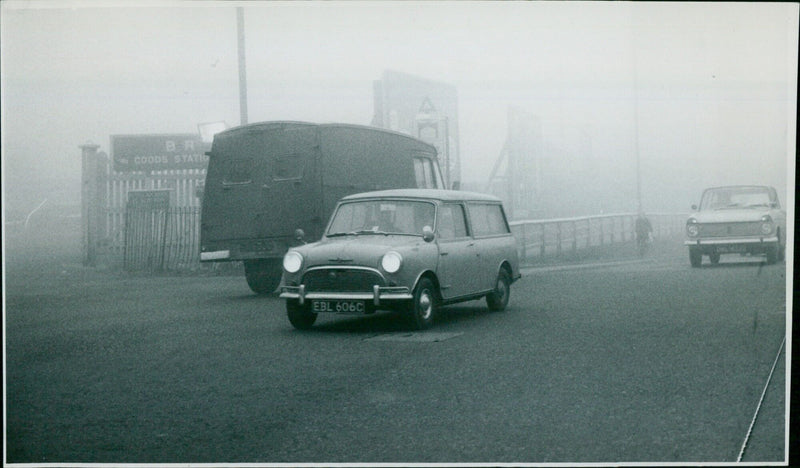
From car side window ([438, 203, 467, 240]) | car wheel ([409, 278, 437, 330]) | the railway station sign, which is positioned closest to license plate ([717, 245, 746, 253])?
car side window ([438, 203, 467, 240])

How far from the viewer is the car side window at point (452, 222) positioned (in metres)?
9.02

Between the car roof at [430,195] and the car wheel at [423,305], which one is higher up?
the car roof at [430,195]

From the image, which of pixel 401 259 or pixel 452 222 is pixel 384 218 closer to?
pixel 452 222

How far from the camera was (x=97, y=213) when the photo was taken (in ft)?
36.4

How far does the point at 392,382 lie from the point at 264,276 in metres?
6.80

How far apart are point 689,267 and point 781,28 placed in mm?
7311

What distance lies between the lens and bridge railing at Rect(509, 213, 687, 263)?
32.4 feet

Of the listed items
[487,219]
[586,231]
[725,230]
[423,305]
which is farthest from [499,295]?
[725,230]

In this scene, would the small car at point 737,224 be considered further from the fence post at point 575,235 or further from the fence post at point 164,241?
the fence post at point 164,241

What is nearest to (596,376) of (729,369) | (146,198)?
(729,369)

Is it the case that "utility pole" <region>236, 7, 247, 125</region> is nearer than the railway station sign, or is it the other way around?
"utility pole" <region>236, 7, 247, 125</region>

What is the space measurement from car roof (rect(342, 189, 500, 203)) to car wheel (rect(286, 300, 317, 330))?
52.6 inches

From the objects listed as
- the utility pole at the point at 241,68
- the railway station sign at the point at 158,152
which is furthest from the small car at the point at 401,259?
the railway station sign at the point at 158,152

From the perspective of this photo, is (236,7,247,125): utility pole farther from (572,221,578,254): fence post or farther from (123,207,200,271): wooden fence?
(123,207,200,271): wooden fence
